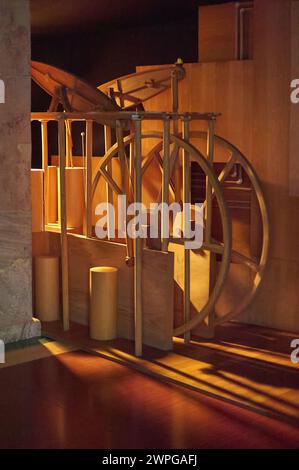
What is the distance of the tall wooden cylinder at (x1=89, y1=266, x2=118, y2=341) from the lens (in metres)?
4.06

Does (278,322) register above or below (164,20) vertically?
below

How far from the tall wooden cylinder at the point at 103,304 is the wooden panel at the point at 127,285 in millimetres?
64

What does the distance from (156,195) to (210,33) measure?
0.97 m

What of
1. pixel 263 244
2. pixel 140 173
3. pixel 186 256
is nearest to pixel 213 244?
pixel 186 256

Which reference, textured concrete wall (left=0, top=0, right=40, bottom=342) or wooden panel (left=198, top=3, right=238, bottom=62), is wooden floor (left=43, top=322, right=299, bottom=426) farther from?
wooden panel (left=198, top=3, right=238, bottom=62)

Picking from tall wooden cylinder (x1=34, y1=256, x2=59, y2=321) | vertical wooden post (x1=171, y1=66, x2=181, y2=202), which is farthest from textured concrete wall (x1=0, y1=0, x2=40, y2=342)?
vertical wooden post (x1=171, y1=66, x2=181, y2=202)

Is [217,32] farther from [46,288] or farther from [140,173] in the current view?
[46,288]

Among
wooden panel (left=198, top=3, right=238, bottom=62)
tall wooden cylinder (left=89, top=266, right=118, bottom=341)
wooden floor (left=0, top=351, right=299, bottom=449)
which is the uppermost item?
wooden panel (left=198, top=3, right=238, bottom=62)

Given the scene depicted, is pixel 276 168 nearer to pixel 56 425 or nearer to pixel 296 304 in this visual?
pixel 296 304

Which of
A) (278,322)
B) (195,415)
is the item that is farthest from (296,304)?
(195,415)

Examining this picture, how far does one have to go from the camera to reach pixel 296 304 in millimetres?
4238

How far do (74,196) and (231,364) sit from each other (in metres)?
1.49

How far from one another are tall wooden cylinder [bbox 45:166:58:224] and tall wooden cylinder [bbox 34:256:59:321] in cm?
42

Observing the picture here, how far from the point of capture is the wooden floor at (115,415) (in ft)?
9.30
